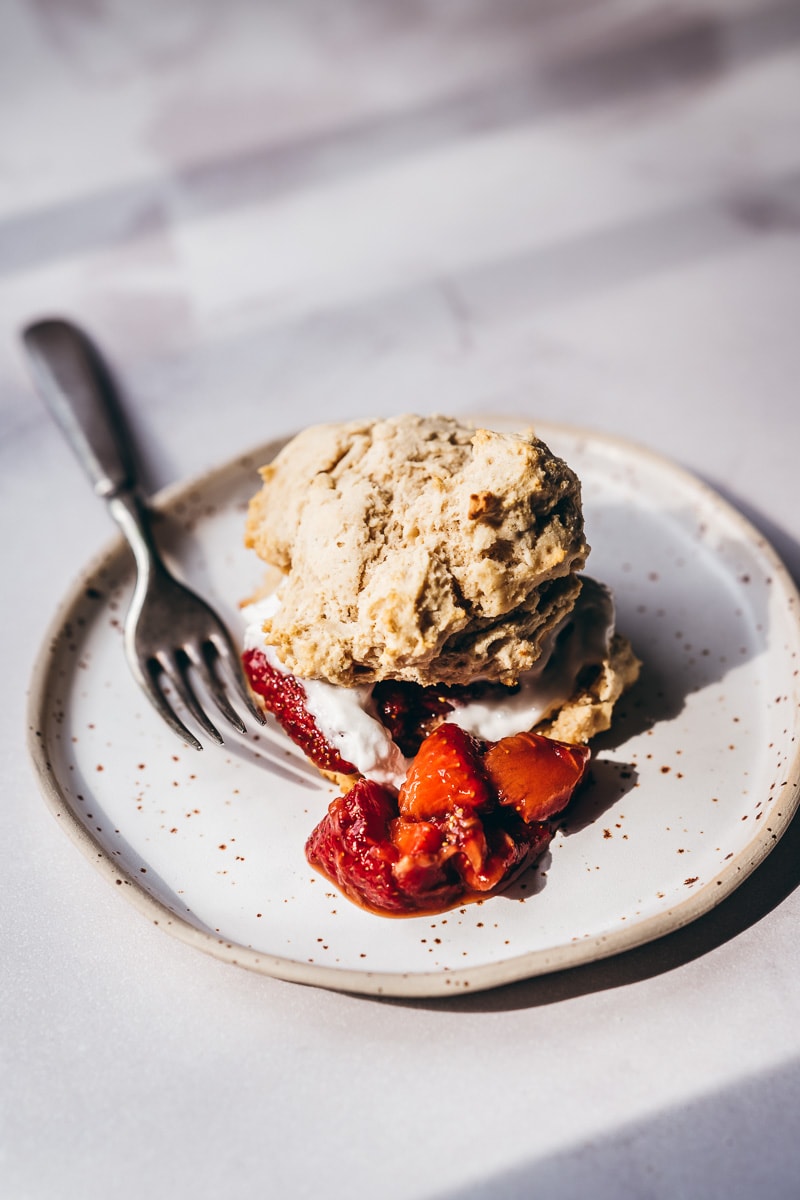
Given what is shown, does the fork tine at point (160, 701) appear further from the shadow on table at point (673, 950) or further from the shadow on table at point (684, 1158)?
the shadow on table at point (684, 1158)

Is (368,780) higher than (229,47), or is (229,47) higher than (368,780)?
(229,47)

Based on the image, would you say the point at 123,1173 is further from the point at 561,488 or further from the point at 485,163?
Answer: the point at 485,163

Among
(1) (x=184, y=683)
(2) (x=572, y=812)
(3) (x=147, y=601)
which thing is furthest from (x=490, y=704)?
(3) (x=147, y=601)

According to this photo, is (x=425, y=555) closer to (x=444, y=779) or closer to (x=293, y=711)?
(x=444, y=779)

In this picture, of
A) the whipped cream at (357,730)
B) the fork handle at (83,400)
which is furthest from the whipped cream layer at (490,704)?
the fork handle at (83,400)

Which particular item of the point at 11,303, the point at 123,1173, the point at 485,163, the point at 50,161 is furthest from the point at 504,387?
the point at 123,1173

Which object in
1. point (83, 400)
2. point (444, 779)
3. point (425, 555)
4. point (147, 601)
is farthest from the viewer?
point (83, 400)

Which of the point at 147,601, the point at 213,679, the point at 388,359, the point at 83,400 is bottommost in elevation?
the point at 213,679
